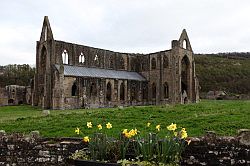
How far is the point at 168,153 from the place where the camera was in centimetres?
634

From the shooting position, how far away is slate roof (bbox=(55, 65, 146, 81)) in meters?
43.1

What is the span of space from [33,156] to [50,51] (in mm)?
35819

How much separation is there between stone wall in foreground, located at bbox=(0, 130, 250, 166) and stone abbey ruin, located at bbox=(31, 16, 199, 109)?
3094 cm

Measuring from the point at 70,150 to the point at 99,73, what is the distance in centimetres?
4033

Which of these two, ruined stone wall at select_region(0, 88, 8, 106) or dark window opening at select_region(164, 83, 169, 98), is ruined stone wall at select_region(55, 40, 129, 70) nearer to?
dark window opening at select_region(164, 83, 169, 98)

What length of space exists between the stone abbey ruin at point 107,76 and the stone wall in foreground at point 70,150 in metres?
30.9

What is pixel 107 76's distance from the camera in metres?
47.9

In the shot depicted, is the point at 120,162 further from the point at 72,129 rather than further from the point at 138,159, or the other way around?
the point at 72,129

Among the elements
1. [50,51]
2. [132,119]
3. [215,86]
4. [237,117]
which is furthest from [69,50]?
[215,86]

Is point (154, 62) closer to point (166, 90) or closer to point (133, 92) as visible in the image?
point (166, 90)

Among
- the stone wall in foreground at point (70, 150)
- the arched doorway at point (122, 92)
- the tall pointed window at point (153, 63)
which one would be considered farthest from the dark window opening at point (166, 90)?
the stone wall in foreground at point (70, 150)

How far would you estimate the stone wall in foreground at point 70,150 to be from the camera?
255 inches

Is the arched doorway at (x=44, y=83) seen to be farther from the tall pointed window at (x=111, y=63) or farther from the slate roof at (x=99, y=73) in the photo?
the tall pointed window at (x=111, y=63)

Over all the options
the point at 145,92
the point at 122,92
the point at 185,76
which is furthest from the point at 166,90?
the point at 122,92
